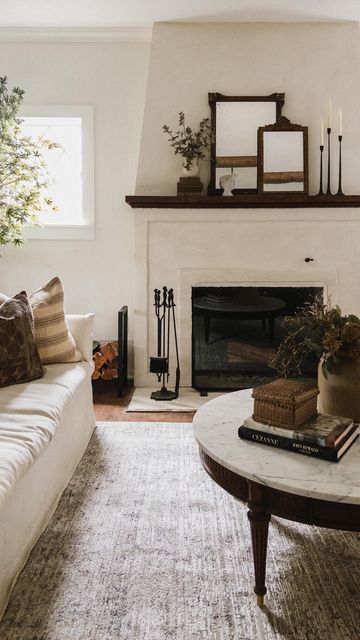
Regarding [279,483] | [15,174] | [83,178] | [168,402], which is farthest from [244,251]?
[279,483]

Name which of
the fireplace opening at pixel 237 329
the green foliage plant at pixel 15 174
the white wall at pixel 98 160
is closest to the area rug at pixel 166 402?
the fireplace opening at pixel 237 329

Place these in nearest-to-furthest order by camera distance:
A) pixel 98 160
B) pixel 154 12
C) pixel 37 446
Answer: pixel 37 446
pixel 154 12
pixel 98 160

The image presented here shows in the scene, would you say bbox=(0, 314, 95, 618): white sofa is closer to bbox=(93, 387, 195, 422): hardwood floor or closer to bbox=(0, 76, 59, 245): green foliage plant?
bbox=(93, 387, 195, 422): hardwood floor

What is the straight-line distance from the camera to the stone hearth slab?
12.5 feet

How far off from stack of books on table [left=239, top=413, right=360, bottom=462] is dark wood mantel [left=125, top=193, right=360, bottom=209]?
249 centimetres

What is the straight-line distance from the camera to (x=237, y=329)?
424 centimetres

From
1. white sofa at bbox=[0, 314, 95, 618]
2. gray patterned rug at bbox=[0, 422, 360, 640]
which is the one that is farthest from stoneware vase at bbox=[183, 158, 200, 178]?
gray patterned rug at bbox=[0, 422, 360, 640]

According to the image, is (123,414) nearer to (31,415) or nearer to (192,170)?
(31,415)

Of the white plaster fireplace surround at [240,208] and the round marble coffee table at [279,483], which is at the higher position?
the white plaster fireplace surround at [240,208]

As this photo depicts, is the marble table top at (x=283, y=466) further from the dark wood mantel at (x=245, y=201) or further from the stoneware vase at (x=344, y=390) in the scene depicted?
the dark wood mantel at (x=245, y=201)

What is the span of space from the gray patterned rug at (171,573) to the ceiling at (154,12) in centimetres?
306

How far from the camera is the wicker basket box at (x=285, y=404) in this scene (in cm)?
172

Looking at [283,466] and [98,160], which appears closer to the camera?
[283,466]

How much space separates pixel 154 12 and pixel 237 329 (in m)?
2.33
